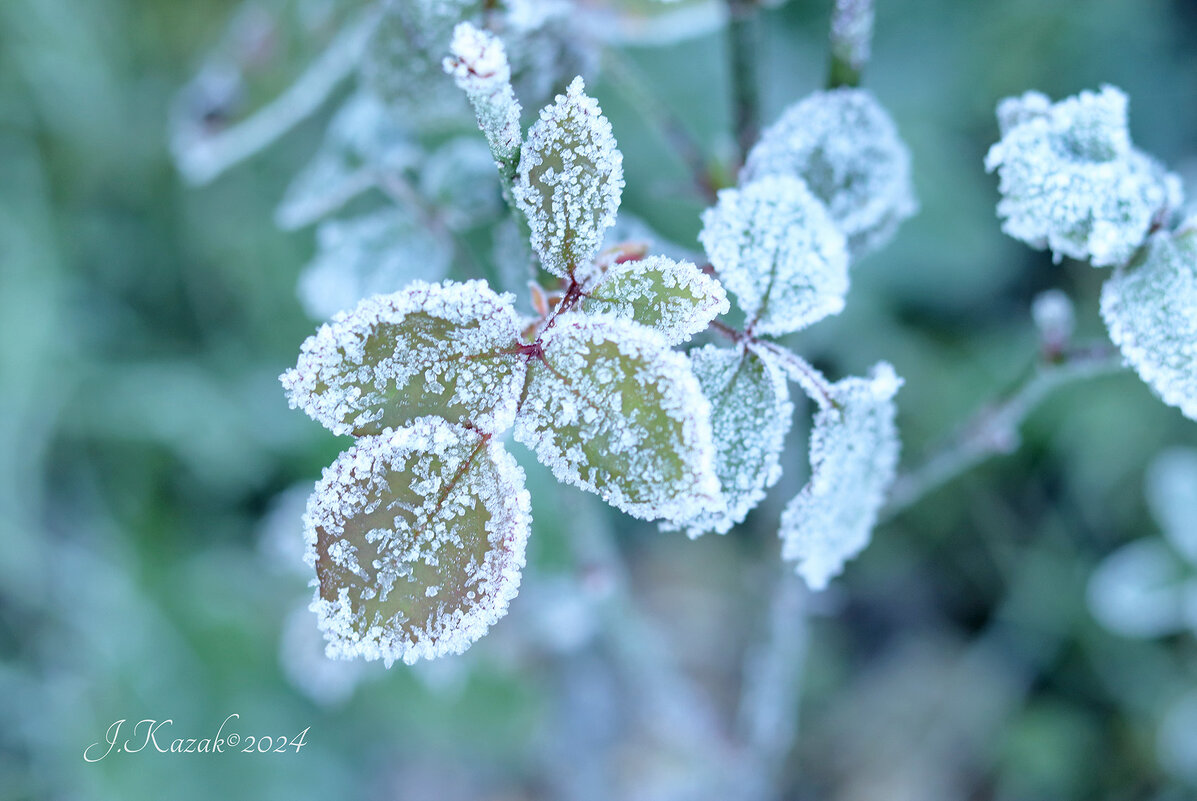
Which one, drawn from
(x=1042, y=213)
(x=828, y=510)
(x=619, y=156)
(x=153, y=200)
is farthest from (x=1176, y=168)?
(x=153, y=200)

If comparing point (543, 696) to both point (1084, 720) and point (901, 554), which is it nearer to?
point (901, 554)

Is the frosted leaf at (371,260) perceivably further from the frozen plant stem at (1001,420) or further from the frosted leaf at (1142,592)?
the frosted leaf at (1142,592)

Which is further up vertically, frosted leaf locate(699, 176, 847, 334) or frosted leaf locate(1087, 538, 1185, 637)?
frosted leaf locate(1087, 538, 1185, 637)

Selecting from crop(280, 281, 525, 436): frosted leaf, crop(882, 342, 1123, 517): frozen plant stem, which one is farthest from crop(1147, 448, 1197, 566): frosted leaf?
crop(280, 281, 525, 436): frosted leaf

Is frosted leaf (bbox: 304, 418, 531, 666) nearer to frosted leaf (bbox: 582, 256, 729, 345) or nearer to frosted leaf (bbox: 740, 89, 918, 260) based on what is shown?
frosted leaf (bbox: 582, 256, 729, 345)

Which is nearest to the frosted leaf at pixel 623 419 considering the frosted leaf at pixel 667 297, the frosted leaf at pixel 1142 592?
the frosted leaf at pixel 667 297

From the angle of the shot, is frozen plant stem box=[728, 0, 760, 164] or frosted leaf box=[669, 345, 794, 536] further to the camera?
frozen plant stem box=[728, 0, 760, 164]

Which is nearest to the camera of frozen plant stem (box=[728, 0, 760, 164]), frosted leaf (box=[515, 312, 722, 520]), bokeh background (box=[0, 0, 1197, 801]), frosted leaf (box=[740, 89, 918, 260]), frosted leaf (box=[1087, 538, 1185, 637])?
frosted leaf (box=[515, 312, 722, 520])
